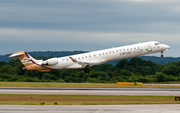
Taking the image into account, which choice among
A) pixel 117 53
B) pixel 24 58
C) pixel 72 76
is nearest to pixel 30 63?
pixel 24 58

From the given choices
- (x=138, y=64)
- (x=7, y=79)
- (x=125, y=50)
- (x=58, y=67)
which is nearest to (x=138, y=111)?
(x=125, y=50)

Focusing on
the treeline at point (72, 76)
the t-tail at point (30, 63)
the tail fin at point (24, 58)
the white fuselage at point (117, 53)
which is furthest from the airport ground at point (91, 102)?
the treeline at point (72, 76)

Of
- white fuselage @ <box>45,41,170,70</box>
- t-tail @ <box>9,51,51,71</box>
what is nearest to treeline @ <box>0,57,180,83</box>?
t-tail @ <box>9,51,51,71</box>

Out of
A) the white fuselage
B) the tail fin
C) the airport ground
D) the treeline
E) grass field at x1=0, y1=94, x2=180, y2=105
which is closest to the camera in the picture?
the airport ground

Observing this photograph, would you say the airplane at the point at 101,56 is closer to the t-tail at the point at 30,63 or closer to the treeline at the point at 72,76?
the t-tail at the point at 30,63

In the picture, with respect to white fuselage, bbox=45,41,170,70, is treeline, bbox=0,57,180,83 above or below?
below

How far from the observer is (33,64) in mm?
65875

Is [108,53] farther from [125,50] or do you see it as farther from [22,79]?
[22,79]

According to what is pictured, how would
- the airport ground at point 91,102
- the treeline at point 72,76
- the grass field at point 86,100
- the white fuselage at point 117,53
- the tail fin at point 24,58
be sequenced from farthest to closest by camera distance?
the treeline at point 72,76 < the tail fin at point 24,58 < the white fuselage at point 117,53 < the grass field at point 86,100 < the airport ground at point 91,102

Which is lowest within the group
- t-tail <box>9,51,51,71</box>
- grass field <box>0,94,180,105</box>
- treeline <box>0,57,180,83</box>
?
grass field <box>0,94,180,105</box>

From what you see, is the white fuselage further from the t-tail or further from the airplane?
the t-tail

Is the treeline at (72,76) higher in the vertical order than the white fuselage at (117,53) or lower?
lower

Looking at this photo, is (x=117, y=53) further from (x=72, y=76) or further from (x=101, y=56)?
(x=72, y=76)

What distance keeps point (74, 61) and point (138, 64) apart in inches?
3140
